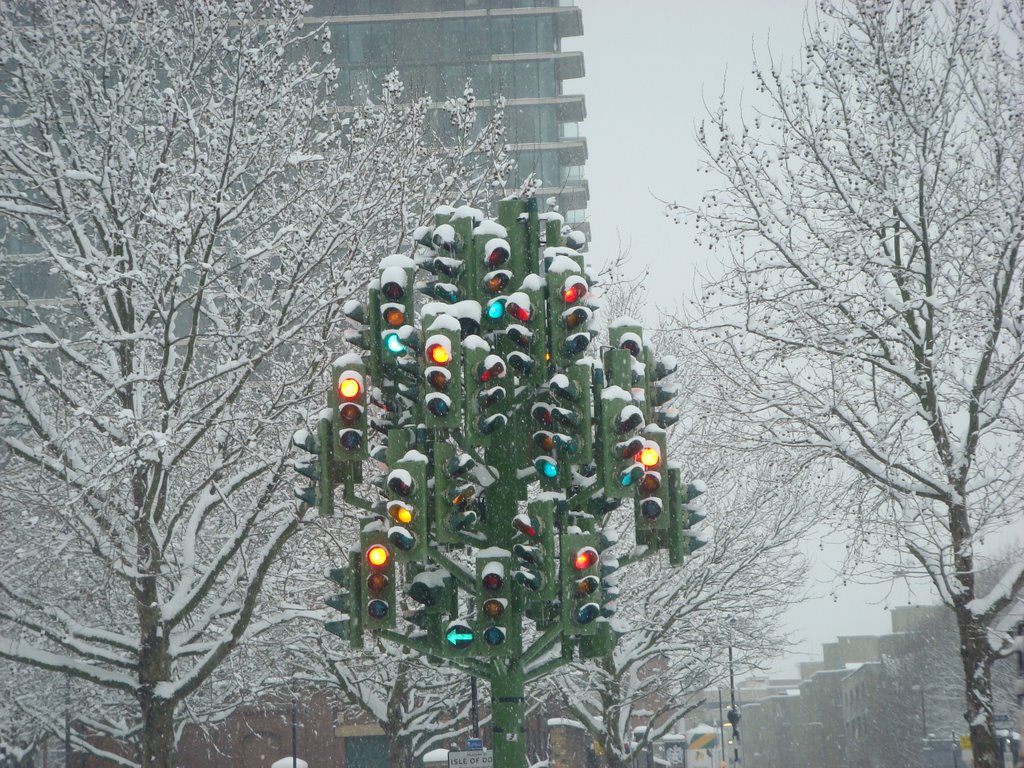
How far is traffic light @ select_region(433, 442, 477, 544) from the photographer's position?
30.0 ft

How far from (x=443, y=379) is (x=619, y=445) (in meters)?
1.50

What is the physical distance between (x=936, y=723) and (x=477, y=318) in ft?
192

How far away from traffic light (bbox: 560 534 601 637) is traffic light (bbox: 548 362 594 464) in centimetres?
81

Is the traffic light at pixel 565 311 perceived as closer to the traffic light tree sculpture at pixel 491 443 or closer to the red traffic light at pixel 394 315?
the traffic light tree sculpture at pixel 491 443

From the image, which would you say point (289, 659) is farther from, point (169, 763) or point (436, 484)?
point (436, 484)

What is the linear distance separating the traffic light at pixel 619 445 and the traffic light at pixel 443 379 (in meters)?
1.19

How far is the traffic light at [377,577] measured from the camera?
9000 millimetres

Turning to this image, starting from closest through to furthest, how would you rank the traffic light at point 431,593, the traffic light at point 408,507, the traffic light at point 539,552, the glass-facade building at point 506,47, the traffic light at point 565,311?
1. the traffic light at point 408,507
2. the traffic light at point 539,552
3. the traffic light at point 565,311
4. the traffic light at point 431,593
5. the glass-facade building at point 506,47

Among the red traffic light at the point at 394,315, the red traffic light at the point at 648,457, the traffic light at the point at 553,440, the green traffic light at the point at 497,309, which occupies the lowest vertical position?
the red traffic light at the point at 648,457

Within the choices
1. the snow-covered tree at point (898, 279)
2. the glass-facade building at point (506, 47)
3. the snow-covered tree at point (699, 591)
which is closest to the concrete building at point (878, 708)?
the snow-covered tree at point (699, 591)

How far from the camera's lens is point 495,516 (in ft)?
36.4

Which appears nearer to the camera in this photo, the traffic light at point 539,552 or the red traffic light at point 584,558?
the red traffic light at point 584,558

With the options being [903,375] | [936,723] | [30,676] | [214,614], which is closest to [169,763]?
[214,614]

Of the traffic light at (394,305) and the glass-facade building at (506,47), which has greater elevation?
the glass-facade building at (506,47)
